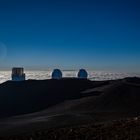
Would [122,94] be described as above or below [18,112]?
above

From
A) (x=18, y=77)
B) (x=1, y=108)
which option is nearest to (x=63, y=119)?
(x=1, y=108)

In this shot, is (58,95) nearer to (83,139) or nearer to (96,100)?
(96,100)

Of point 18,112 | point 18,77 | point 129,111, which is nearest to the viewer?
point 129,111

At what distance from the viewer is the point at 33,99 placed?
5038cm

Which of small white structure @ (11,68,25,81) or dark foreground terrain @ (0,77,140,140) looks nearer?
dark foreground terrain @ (0,77,140,140)

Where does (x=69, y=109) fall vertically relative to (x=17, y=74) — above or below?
below

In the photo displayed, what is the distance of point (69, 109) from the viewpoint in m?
38.4

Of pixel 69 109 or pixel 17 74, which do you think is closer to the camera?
pixel 69 109

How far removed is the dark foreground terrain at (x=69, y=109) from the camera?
16.0 m

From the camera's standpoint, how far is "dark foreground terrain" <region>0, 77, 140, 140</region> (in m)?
16.0

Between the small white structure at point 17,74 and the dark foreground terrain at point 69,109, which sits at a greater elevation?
the small white structure at point 17,74

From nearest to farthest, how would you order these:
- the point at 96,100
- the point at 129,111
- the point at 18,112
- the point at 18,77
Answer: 1. the point at 129,111
2. the point at 96,100
3. the point at 18,112
4. the point at 18,77

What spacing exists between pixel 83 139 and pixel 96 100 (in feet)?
87.9

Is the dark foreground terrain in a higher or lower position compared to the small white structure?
lower
